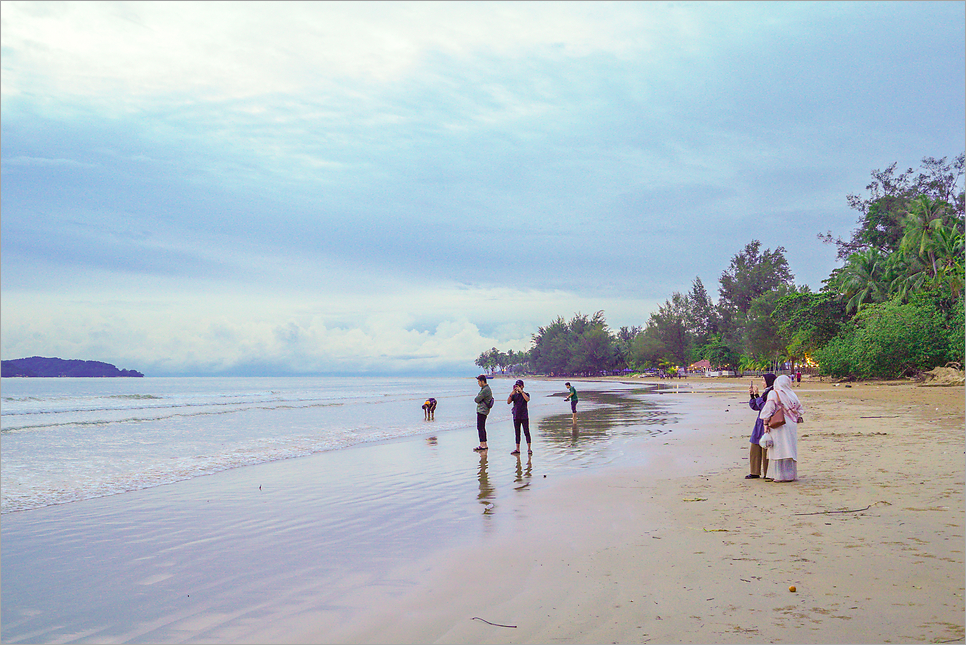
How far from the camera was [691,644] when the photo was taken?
3.70 metres

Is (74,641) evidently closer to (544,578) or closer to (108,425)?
(544,578)

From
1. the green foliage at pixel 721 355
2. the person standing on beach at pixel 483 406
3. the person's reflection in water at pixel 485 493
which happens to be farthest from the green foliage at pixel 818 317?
the person's reflection in water at pixel 485 493

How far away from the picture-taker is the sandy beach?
13.6ft

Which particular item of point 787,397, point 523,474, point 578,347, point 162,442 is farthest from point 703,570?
point 578,347

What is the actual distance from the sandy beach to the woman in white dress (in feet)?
1.00

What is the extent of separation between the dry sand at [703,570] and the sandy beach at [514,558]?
0.02 m

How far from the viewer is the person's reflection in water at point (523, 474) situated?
971 cm

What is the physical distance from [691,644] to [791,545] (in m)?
2.50

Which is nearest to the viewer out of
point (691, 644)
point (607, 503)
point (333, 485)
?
point (691, 644)

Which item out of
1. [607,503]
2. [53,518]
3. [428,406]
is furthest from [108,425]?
[607,503]

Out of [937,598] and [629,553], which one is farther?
[629,553]

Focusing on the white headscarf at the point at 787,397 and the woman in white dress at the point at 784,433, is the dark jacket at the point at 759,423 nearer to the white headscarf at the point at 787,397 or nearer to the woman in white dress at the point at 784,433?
the woman in white dress at the point at 784,433

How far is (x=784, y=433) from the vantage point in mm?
8828

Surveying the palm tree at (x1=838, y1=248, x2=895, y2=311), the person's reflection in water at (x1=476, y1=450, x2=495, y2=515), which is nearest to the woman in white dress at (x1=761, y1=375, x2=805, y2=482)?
the person's reflection in water at (x1=476, y1=450, x2=495, y2=515)
